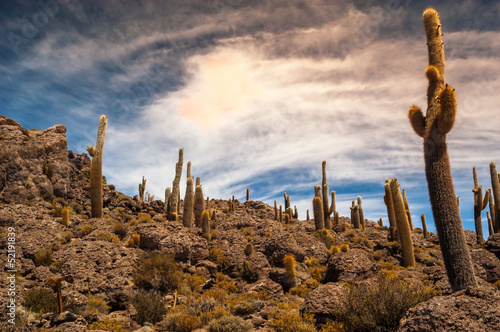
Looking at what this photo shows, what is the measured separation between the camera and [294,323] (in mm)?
8297

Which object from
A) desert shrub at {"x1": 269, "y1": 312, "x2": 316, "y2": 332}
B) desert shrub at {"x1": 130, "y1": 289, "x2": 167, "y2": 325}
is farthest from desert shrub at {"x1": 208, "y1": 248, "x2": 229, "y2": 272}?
desert shrub at {"x1": 269, "y1": 312, "x2": 316, "y2": 332}

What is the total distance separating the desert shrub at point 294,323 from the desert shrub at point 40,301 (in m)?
6.80

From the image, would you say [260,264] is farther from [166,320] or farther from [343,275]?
[166,320]

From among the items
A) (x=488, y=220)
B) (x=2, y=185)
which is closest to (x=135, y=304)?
(x=2, y=185)

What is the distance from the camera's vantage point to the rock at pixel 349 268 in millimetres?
13125

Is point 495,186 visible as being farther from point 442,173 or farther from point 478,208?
point 442,173

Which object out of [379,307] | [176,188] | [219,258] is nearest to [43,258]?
[219,258]

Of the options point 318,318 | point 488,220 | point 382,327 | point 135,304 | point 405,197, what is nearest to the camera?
point 382,327

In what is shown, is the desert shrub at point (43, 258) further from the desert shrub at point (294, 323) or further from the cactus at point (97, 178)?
the desert shrub at point (294, 323)

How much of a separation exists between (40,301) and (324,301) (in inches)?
340

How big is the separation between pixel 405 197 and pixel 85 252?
85.2 feet

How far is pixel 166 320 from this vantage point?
9.55 metres

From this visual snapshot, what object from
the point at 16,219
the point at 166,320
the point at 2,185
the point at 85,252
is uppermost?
the point at 2,185

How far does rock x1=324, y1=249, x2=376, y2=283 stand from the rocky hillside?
0.05m
